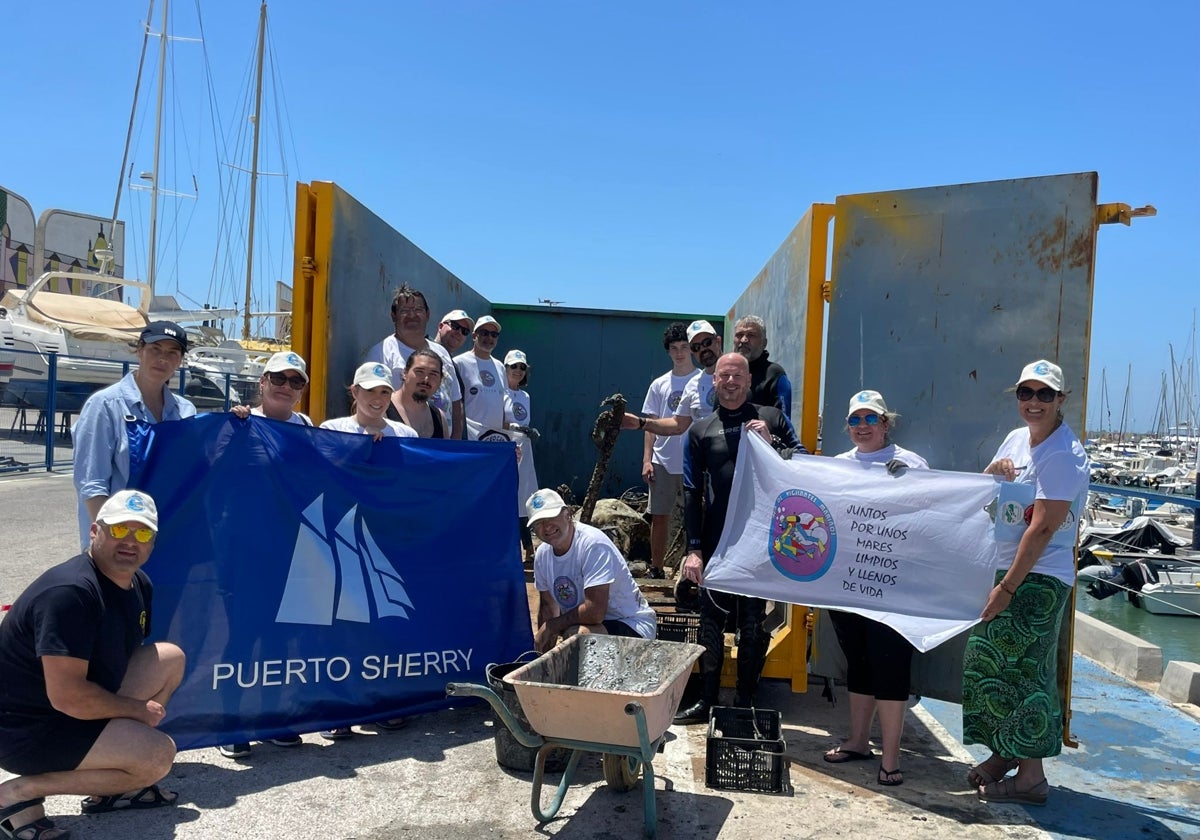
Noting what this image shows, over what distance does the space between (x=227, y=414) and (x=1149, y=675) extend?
687 centimetres

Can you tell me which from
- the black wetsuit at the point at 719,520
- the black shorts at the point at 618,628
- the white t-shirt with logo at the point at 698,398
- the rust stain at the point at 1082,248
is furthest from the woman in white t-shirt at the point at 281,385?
the rust stain at the point at 1082,248

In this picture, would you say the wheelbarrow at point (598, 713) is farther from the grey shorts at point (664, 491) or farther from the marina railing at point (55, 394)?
the marina railing at point (55, 394)

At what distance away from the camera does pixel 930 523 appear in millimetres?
4465

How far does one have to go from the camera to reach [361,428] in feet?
16.2

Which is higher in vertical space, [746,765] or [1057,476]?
[1057,476]

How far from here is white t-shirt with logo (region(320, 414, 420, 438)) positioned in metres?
4.92

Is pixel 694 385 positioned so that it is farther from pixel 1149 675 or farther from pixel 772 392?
pixel 1149 675

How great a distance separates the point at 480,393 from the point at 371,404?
2444mm

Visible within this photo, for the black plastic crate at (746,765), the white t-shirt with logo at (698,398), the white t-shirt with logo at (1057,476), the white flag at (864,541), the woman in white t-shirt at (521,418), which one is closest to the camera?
the white t-shirt with logo at (1057,476)

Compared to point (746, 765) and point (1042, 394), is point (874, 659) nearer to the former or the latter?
point (746, 765)

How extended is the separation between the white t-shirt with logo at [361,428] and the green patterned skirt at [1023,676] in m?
3.18

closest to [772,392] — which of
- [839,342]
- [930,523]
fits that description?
[839,342]

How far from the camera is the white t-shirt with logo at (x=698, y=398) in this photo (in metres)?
6.73

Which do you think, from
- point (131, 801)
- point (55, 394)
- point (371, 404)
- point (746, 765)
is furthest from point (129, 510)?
point (55, 394)
